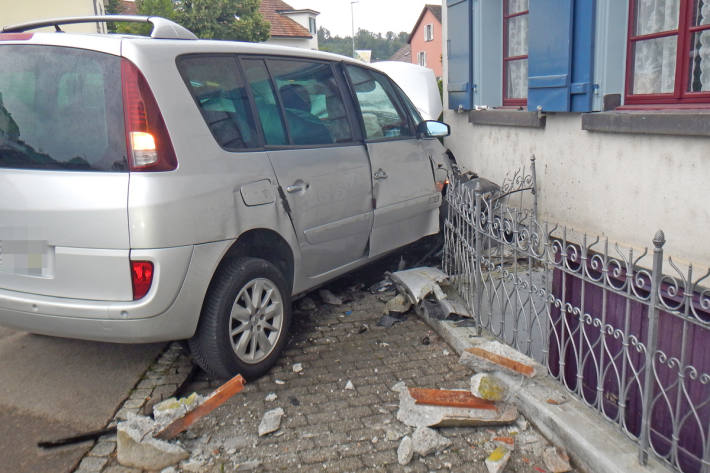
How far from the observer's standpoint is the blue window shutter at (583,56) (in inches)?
221

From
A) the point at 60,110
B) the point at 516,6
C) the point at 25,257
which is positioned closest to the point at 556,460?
the point at 25,257

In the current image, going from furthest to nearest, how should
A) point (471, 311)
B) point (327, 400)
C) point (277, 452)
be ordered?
point (471, 311) < point (327, 400) < point (277, 452)

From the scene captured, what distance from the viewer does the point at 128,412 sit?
338cm

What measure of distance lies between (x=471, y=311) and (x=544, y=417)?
Answer: 149 cm

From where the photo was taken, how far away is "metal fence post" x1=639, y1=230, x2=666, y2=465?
8.47 feet

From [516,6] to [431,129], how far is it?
264 cm

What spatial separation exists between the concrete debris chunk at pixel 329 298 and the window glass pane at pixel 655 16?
3.34 metres

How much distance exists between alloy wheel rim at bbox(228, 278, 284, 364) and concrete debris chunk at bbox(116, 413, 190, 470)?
74 centimetres

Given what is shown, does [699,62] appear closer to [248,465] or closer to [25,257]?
[248,465]

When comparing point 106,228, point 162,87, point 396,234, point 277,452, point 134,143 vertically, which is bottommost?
point 277,452

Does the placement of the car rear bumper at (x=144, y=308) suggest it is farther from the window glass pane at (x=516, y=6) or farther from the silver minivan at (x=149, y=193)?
the window glass pane at (x=516, y=6)

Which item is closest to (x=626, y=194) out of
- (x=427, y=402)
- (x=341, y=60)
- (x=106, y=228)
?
(x=341, y=60)

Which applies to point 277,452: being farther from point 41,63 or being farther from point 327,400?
point 41,63

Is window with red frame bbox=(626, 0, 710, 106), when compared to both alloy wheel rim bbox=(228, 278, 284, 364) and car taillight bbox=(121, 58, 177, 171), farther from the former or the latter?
car taillight bbox=(121, 58, 177, 171)
